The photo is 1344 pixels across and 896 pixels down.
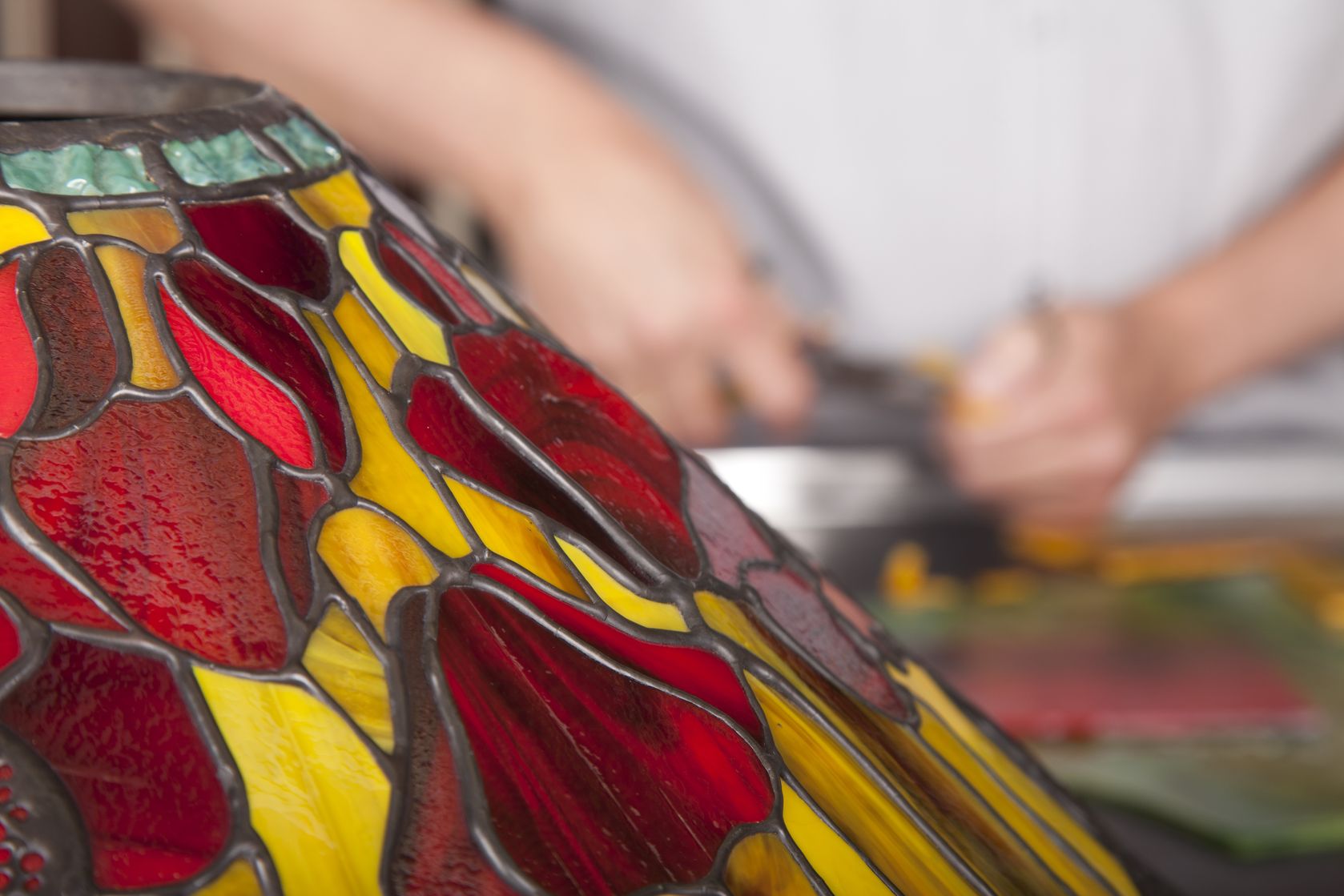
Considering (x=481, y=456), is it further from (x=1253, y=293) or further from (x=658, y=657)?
Answer: (x=1253, y=293)

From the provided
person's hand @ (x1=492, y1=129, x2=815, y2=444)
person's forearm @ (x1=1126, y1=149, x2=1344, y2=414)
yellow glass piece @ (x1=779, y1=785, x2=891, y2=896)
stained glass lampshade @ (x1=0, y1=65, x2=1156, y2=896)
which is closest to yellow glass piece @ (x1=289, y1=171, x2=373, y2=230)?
stained glass lampshade @ (x1=0, y1=65, x2=1156, y2=896)

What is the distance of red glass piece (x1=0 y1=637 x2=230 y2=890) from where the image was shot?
0.14 m

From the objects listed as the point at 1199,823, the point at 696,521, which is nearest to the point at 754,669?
the point at 696,521

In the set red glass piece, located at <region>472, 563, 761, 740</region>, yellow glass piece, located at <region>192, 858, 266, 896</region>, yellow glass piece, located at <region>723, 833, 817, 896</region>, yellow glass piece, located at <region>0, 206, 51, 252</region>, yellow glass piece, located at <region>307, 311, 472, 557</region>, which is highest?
yellow glass piece, located at <region>0, 206, 51, 252</region>

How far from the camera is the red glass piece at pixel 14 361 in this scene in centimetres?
16

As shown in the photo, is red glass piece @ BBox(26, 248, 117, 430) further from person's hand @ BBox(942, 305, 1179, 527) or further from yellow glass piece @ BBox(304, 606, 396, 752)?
person's hand @ BBox(942, 305, 1179, 527)

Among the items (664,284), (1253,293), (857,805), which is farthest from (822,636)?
(1253,293)

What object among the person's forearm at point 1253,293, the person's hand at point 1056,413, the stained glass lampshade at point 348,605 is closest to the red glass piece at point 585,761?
the stained glass lampshade at point 348,605

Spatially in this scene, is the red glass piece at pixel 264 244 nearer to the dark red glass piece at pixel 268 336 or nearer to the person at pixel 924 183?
the dark red glass piece at pixel 268 336

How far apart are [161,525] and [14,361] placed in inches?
1.1

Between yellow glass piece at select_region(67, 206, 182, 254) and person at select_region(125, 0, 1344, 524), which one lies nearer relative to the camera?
yellow glass piece at select_region(67, 206, 182, 254)

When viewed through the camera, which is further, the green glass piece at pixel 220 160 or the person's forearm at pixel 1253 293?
the person's forearm at pixel 1253 293

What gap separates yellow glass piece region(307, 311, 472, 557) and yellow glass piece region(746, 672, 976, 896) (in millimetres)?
48

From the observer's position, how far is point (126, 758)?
0.47 ft
